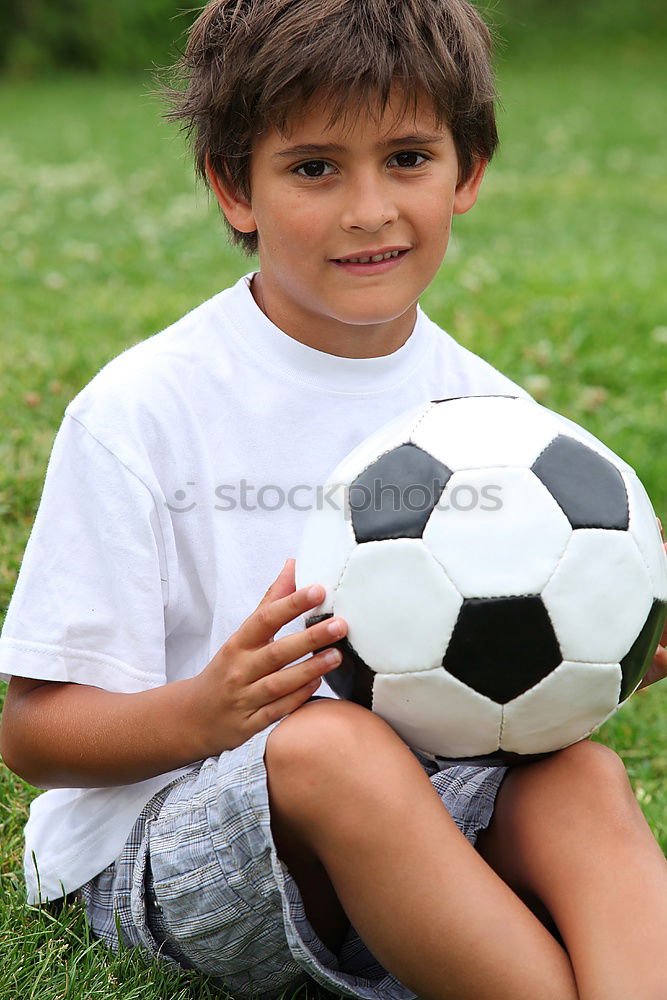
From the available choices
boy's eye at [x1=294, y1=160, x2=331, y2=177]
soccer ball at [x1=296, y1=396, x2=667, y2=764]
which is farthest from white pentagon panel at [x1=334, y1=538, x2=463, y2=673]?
boy's eye at [x1=294, y1=160, x2=331, y2=177]

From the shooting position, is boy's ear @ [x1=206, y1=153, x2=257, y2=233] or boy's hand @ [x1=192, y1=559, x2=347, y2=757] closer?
boy's hand @ [x1=192, y1=559, x2=347, y2=757]

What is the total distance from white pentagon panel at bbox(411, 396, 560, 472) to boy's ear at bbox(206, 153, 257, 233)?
2.02 ft

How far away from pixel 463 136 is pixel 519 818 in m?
1.25

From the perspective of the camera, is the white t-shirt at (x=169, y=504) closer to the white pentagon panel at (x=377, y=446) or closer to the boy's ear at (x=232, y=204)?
the boy's ear at (x=232, y=204)

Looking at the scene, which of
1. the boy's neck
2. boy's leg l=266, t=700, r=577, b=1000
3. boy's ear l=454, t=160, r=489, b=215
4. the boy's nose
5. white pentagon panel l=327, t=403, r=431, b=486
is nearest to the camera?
boy's leg l=266, t=700, r=577, b=1000

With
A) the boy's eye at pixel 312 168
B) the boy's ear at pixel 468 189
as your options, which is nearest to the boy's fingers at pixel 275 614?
the boy's eye at pixel 312 168

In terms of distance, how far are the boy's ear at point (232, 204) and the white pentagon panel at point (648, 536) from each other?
0.88 metres

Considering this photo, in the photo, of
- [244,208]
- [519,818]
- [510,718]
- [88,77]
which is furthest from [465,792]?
[88,77]

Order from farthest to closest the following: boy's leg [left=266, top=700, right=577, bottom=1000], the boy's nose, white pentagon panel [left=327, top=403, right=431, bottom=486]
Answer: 1. the boy's nose
2. white pentagon panel [left=327, top=403, right=431, bottom=486]
3. boy's leg [left=266, top=700, right=577, bottom=1000]

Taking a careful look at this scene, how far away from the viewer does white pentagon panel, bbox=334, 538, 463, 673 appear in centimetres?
→ 177

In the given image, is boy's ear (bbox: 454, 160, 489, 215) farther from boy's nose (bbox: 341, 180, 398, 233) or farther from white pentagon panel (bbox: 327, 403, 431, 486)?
white pentagon panel (bbox: 327, 403, 431, 486)

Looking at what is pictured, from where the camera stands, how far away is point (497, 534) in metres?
1.78

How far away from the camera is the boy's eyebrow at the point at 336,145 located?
6.93 feet

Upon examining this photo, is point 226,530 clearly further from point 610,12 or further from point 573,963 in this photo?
point 610,12
